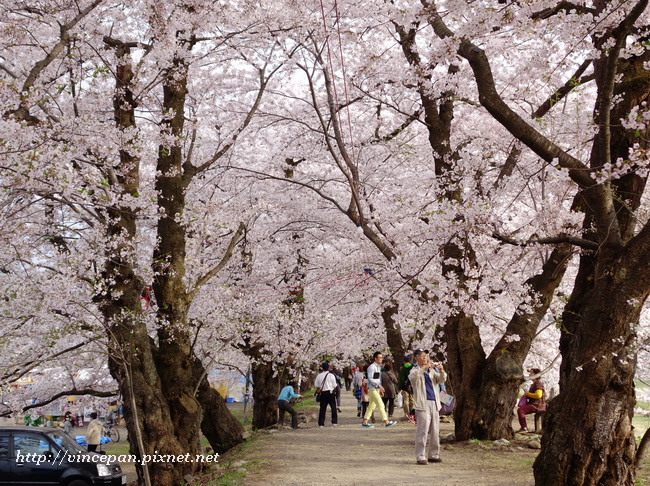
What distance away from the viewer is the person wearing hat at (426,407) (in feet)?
28.3

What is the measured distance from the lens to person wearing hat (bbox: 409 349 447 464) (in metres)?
8.64

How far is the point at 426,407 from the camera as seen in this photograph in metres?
8.70

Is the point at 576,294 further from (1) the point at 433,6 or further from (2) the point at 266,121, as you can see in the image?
(2) the point at 266,121

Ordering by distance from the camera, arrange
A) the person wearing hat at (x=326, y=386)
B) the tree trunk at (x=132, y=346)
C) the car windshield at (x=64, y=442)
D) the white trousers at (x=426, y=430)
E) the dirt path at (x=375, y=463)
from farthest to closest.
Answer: the person wearing hat at (x=326, y=386) < the car windshield at (x=64, y=442) < the tree trunk at (x=132, y=346) < the white trousers at (x=426, y=430) < the dirt path at (x=375, y=463)

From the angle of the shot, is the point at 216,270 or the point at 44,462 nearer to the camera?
the point at 44,462

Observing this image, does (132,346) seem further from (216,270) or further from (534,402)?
(534,402)

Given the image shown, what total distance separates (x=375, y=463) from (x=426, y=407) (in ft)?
Answer: 3.71

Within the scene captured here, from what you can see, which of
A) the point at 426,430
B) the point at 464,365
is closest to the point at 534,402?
the point at 464,365

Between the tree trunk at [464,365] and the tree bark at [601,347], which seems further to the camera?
the tree trunk at [464,365]

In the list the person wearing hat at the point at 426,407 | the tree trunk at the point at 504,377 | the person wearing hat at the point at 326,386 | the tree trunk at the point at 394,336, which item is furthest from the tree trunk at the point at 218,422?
the person wearing hat at the point at 426,407

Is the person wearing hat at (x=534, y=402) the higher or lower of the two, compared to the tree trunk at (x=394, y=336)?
lower

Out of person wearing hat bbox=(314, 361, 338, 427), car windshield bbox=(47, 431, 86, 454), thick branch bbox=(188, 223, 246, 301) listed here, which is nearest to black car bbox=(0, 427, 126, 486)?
car windshield bbox=(47, 431, 86, 454)

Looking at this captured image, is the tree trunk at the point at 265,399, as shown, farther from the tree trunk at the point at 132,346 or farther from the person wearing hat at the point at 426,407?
the person wearing hat at the point at 426,407

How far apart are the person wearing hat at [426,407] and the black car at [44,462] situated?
5233mm
